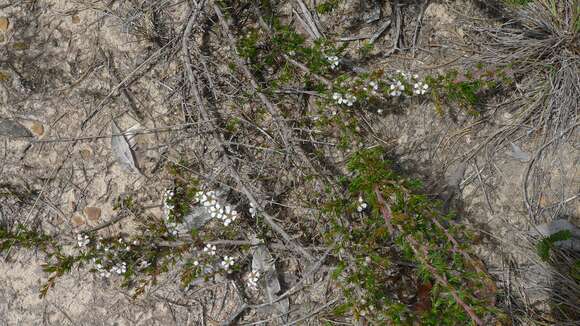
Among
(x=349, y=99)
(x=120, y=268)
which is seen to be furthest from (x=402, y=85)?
(x=120, y=268)

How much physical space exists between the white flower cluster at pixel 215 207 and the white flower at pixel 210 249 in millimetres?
236

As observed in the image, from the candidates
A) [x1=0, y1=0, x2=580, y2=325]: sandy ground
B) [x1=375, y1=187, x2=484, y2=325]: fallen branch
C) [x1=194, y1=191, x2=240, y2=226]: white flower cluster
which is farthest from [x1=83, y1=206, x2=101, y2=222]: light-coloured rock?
[x1=375, y1=187, x2=484, y2=325]: fallen branch

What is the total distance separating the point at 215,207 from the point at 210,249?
374 millimetres

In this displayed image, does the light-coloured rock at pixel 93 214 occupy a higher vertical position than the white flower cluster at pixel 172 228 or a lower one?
higher

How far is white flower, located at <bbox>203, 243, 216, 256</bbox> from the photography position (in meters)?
4.09

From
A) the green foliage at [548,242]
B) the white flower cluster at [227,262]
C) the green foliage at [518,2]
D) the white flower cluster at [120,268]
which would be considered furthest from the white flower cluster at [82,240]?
the green foliage at [518,2]

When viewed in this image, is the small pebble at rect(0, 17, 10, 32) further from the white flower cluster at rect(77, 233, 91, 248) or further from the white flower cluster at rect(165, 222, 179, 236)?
the white flower cluster at rect(165, 222, 179, 236)

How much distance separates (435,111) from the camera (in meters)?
4.39

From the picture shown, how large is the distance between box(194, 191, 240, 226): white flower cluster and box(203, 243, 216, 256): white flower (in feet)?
0.77

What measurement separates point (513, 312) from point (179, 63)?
11.5ft

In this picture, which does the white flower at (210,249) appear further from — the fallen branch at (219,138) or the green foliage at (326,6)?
the green foliage at (326,6)

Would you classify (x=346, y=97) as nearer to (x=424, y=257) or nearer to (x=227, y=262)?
(x=424, y=257)

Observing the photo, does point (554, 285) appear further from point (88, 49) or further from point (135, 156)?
point (88, 49)

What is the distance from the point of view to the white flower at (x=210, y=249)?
4.09 metres
